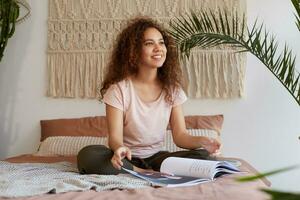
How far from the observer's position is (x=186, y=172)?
4.58ft

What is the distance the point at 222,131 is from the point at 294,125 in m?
0.41

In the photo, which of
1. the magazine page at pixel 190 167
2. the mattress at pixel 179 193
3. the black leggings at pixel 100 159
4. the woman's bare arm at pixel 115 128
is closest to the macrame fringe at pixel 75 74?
the woman's bare arm at pixel 115 128

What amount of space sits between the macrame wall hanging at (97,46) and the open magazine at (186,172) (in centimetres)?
107

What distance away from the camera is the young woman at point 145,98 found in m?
1.71

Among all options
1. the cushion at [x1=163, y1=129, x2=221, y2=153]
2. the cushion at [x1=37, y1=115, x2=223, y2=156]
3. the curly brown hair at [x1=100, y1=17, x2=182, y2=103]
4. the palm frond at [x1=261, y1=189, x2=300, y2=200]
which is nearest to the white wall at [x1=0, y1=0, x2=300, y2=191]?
the cushion at [x1=37, y1=115, x2=223, y2=156]

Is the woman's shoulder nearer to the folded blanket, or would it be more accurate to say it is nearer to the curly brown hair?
the curly brown hair

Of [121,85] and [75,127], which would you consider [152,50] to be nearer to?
[121,85]

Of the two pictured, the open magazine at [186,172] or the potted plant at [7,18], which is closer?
the open magazine at [186,172]

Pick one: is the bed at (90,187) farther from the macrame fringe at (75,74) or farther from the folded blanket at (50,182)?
the macrame fringe at (75,74)

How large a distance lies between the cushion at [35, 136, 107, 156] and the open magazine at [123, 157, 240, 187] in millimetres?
733

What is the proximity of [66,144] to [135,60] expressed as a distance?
2.09 ft

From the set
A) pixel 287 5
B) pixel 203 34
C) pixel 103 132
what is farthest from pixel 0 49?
pixel 287 5

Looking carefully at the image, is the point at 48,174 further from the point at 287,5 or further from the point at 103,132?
the point at 287,5

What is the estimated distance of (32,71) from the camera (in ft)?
8.69
